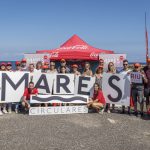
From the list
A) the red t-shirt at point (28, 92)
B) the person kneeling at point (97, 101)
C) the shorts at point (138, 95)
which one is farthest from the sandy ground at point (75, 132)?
the red t-shirt at point (28, 92)

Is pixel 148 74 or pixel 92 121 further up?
pixel 148 74

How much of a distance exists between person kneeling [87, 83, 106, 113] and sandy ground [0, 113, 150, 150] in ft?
1.50

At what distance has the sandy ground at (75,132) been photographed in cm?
651

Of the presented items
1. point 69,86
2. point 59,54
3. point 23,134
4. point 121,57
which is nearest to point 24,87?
point 69,86

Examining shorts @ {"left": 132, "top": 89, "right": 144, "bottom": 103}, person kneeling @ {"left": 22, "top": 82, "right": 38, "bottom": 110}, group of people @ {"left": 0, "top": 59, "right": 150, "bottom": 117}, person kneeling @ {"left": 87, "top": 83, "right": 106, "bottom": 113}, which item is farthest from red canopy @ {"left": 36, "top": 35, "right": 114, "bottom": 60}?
shorts @ {"left": 132, "top": 89, "right": 144, "bottom": 103}

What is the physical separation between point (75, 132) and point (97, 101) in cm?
288

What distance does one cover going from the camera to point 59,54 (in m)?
18.2

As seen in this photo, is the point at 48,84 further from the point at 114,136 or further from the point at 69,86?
the point at 114,136

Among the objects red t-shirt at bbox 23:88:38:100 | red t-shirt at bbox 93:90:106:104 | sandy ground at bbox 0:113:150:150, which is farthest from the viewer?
red t-shirt at bbox 93:90:106:104

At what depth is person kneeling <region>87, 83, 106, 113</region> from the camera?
33.3 feet

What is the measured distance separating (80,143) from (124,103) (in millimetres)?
3988

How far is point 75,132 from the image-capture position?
7605 millimetres

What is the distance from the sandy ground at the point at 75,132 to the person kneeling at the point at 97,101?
A: 0.46m

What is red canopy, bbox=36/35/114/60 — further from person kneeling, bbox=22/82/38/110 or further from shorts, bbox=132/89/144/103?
shorts, bbox=132/89/144/103
